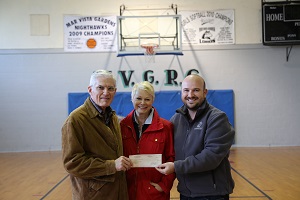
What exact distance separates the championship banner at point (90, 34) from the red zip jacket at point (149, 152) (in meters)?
7.57

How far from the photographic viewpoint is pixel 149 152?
2252 mm

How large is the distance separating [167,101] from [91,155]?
747cm

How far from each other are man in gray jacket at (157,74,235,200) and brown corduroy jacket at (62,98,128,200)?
32 cm

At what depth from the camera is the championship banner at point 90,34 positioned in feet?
31.5

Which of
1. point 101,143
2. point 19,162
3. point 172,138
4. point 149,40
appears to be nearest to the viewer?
point 101,143

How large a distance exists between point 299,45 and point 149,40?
14.2ft

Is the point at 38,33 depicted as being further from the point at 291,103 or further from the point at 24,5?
the point at 291,103

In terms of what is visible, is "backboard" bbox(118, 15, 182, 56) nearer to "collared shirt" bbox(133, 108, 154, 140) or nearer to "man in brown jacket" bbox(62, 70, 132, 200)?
"collared shirt" bbox(133, 108, 154, 140)

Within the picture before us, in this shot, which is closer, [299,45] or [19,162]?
[19,162]

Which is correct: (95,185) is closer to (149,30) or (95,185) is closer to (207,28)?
(149,30)

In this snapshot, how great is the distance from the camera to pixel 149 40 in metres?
9.23

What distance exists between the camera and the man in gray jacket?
208cm

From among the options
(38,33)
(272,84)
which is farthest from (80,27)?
(272,84)

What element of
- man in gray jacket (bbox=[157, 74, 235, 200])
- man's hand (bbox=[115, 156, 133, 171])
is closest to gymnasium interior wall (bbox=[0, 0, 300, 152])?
man in gray jacket (bbox=[157, 74, 235, 200])
